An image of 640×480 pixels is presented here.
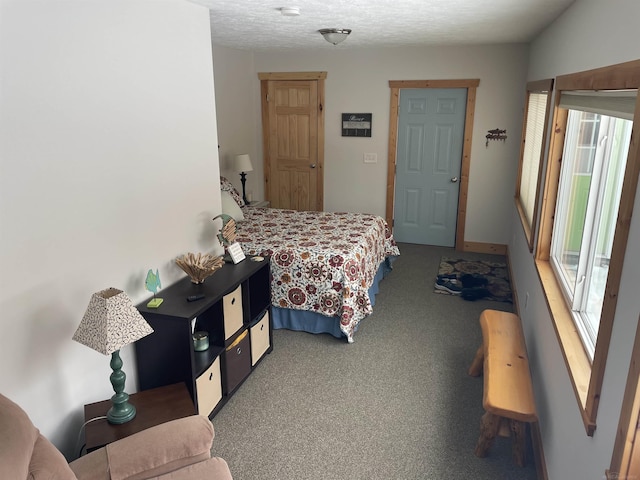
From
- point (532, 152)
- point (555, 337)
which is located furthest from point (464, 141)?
point (555, 337)

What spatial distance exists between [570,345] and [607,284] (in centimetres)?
61

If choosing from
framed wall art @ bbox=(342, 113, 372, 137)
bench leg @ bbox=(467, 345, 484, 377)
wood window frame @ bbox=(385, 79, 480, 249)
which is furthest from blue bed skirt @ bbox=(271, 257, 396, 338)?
framed wall art @ bbox=(342, 113, 372, 137)

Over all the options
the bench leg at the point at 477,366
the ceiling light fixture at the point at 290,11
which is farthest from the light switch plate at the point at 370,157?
the bench leg at the point at 477,366

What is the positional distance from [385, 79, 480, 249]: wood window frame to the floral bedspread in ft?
5.87

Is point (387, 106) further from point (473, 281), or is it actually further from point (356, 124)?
point (473, 281)

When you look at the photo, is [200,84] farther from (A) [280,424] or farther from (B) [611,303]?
(B) [611,303]

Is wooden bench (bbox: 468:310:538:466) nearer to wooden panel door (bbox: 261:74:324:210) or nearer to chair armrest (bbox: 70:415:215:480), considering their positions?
chair armrest (bbox: 70:415:215:480)

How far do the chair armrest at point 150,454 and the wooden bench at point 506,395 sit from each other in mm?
1342

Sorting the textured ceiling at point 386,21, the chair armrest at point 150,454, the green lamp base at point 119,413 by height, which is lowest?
the green lamp base at point 119,413

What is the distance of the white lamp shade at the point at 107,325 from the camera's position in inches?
73.9

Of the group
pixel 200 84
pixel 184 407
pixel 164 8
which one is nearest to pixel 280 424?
pixel 184 407

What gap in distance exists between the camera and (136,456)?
178 cm

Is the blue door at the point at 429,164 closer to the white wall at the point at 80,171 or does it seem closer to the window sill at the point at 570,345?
the window sill at the point at 570,345

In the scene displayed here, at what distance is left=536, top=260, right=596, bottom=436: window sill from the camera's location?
5.54ft
